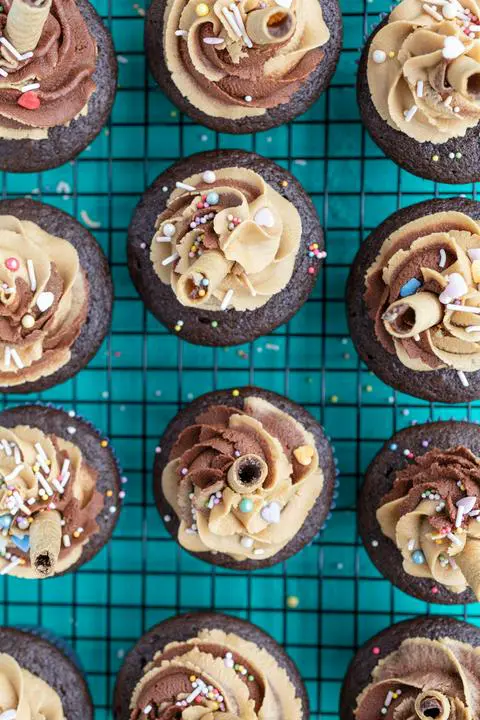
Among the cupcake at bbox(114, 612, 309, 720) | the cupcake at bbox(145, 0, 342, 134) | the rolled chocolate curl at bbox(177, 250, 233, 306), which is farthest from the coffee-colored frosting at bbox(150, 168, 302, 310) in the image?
the cupcake at bbox(114, 612, 309, 720)

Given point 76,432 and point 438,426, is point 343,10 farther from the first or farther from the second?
point 76,432

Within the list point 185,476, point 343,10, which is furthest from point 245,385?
point 343,10

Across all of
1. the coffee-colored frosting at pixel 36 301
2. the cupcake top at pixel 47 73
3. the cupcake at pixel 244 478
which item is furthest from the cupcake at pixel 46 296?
the cupcake at pixel 244 478

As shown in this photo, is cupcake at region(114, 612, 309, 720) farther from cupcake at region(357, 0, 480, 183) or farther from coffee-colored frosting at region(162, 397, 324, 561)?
cupcake at region(357, 0, 480, 183)

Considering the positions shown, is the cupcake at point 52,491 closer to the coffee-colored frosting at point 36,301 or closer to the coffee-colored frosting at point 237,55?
the coffee-colored frosting at point 36,301

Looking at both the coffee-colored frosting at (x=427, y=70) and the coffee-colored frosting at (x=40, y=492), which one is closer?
the coffee-colored frosting at (x=427, y=70)

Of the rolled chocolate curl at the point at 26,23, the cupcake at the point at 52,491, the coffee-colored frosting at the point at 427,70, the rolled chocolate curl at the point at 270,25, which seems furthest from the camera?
the cupcake at the point at 52,491

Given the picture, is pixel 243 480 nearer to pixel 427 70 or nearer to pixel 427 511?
pixel 427 511
